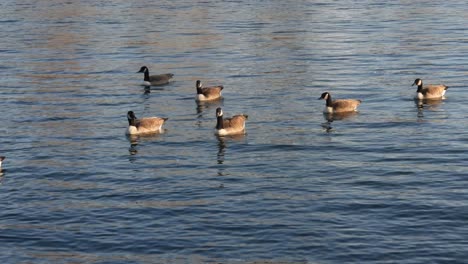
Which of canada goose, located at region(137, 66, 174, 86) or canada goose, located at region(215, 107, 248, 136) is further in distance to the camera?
canada goose, located at region(137, 66, 174, 86)

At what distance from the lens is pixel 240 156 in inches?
1437

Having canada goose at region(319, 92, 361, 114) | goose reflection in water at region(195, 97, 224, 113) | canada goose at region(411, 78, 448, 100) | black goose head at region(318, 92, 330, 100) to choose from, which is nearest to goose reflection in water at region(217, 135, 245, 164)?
canada goose at region(319, 92, 361, 114)

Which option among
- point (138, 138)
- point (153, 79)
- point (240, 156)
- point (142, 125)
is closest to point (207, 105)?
point (153, 79)

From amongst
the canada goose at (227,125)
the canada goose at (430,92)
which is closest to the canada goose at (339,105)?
the canada goose at (430,92)

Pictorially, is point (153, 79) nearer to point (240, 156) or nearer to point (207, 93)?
point (207, 93)

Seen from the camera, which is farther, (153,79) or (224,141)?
(153,79)

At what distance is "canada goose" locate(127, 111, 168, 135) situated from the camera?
40.4m

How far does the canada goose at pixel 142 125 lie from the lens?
4041 cm

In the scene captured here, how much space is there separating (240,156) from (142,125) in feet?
19.1

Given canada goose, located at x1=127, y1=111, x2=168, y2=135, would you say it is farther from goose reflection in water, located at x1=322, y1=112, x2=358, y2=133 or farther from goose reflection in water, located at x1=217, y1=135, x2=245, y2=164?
goose reflection in water, located at x1=322, y1=112, x2=358, y2=133

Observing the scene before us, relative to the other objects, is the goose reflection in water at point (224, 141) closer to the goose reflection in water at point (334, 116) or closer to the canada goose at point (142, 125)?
the canada goose at point (142, 125)

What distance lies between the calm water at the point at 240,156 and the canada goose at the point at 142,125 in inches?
18.5

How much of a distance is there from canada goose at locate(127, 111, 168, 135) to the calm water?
47cm


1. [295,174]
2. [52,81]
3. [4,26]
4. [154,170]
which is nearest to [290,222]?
[295,174]
